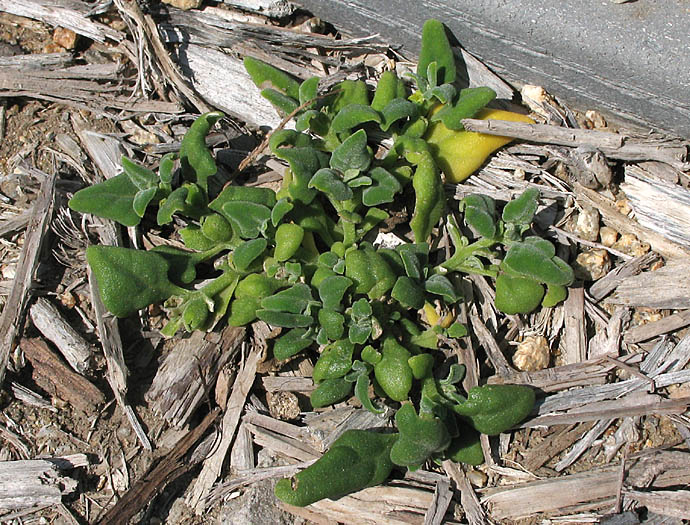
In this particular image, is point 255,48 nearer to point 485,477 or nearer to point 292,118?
point 292,118

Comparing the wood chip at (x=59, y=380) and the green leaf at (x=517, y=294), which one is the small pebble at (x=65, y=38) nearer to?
the wood chip at (x=59, y=380)

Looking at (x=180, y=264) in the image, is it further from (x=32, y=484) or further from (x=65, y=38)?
(x=65, y=38)

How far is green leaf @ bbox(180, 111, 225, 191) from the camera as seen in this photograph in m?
3.22

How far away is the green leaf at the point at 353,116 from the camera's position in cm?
308

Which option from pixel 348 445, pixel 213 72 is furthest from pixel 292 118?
pixel 348 445

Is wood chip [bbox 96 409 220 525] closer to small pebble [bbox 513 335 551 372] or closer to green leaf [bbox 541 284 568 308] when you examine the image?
small pebble [bbox 513 335 551 372]

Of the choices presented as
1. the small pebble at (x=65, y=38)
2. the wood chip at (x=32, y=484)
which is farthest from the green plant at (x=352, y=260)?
the small pebble at (x=65, y=38)

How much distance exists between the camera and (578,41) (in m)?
3.12

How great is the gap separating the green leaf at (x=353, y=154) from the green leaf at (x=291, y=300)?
57 cm

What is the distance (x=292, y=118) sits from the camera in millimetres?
3439

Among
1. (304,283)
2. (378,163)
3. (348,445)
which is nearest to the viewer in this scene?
(348,445)

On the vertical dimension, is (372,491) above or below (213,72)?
below

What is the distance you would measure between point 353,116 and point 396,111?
0.20 m

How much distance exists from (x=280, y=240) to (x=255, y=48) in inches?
49.6
